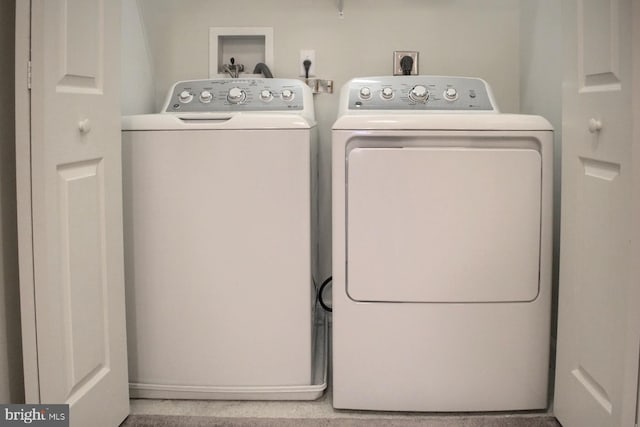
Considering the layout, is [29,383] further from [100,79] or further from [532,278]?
[532,278]

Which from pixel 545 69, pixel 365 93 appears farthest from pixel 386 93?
pixel 545 69

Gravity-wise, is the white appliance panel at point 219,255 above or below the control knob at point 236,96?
below

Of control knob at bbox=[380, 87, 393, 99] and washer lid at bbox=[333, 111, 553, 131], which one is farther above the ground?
control knob at bbox=[380, 87, 393, 99]

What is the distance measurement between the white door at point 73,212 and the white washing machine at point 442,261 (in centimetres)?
62

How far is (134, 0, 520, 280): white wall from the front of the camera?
7.72 ft

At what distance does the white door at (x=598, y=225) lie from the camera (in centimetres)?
125

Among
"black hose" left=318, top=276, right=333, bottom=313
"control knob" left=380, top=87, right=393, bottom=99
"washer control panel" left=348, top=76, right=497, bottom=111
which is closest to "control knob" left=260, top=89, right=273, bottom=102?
"washer control panel" left=348, top=76, right=497, bottom=111

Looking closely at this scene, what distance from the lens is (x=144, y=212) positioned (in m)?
1.73

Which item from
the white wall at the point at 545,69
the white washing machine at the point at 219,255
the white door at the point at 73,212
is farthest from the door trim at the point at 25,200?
the white wall at the point at 545,69

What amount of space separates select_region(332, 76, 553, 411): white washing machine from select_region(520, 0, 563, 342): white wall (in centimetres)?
37

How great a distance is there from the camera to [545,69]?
Result: 2088mm

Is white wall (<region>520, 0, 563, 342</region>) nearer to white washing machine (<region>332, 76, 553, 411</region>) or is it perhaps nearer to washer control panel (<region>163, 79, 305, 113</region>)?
white washing machine (<region>332, 76, 553, 411</region>)

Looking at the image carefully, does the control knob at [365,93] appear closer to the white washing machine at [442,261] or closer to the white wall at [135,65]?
Result: the white washing machine at [442,261]

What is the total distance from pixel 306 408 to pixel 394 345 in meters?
0.34
